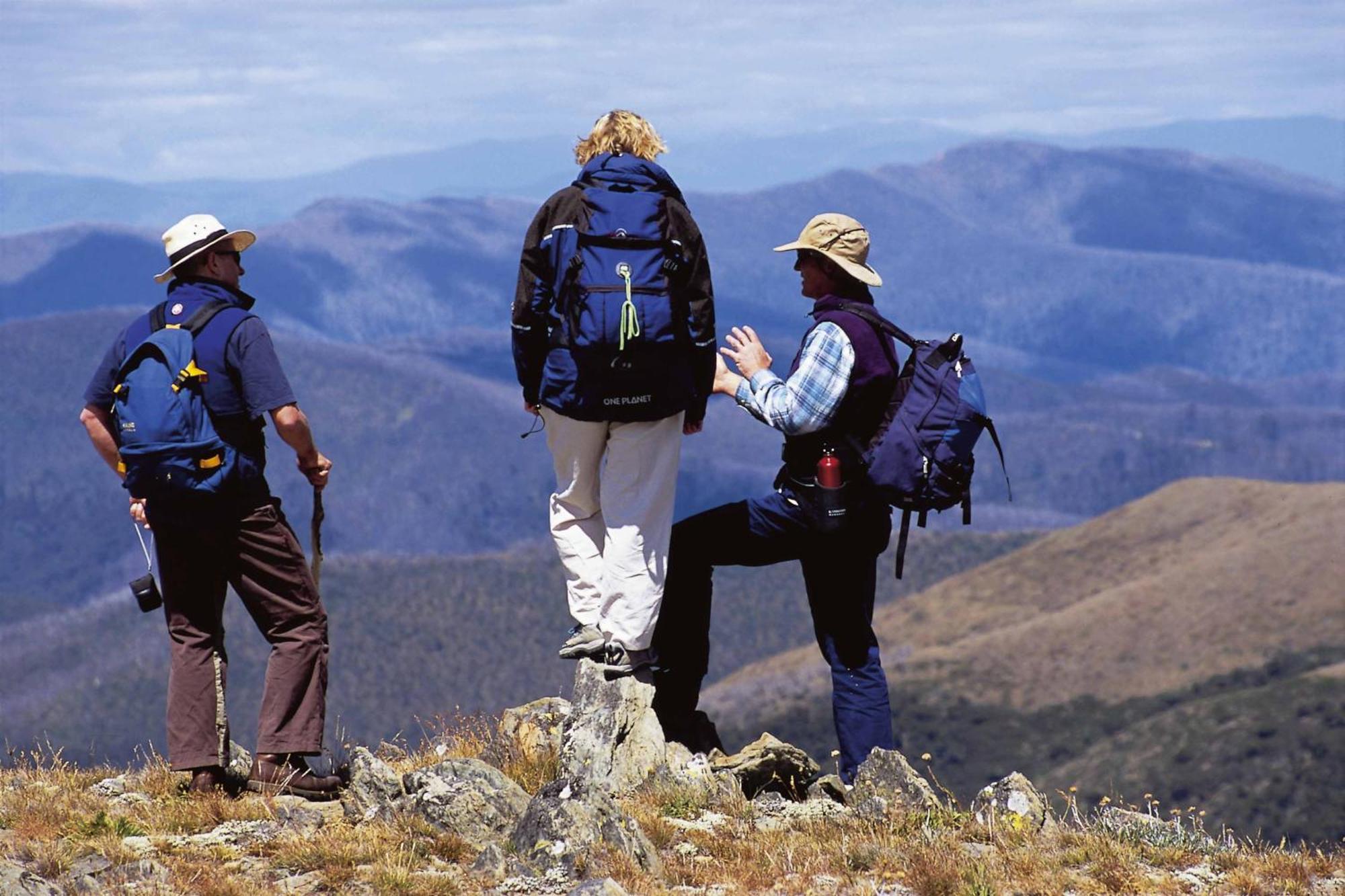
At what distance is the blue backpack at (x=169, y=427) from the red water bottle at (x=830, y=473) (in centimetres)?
297

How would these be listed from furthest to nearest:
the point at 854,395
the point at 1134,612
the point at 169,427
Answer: the point at 1134,612
the point at 854,395
the point at 169,427

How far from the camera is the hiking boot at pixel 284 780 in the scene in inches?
360

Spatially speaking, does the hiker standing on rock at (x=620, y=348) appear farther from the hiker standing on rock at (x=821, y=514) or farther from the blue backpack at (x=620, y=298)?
the hiker standing on rock at (x=821, y=514)

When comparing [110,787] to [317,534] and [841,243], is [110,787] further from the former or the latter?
[841,243]

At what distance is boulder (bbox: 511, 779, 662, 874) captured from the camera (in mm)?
7938

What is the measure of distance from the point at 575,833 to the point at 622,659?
1.87 metres

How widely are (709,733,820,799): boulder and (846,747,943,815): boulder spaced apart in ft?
1.93

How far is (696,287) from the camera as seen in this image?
30.6 ft

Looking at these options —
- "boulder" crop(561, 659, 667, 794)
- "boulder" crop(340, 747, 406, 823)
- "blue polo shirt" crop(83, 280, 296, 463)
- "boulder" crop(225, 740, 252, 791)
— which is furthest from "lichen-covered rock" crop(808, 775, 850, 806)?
"blue polo shirt" crop(83, 280, 296, 463)

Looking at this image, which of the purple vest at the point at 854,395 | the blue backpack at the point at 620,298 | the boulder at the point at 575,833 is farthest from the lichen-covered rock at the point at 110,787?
the purple vest at the point at 854,395

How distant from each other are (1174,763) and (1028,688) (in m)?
23.2

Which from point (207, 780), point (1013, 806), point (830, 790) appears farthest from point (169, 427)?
point (1013, 806)

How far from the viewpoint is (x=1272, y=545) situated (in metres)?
120

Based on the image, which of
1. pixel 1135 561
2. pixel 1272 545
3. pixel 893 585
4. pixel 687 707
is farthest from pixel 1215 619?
pixel 687 707
